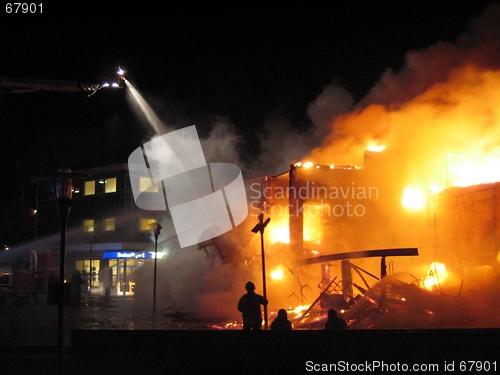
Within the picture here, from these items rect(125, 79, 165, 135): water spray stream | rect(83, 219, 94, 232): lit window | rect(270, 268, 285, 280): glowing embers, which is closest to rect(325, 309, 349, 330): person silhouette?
rect(270, 268, 285, 280): glowing embers

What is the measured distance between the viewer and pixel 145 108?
105ft

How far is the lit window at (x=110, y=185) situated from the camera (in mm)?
43375

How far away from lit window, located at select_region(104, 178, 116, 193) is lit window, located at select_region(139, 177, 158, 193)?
2.17 metres

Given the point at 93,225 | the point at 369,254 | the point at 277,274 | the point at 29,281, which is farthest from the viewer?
the point at 93,225

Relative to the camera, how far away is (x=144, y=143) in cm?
4241

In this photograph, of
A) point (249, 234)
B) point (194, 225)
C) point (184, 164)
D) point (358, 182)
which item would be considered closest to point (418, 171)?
point (358, 182)

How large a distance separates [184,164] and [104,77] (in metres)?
21.2

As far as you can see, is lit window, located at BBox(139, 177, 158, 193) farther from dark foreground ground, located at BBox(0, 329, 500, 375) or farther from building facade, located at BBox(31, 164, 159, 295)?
dark foreground ground, located at BBox(0, 329, 500, 375)

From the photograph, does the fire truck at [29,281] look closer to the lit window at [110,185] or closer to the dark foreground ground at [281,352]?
the lit window at [110,185]

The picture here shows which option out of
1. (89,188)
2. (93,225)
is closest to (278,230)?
(93,225)

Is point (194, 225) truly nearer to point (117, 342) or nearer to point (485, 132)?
point (485, 132)

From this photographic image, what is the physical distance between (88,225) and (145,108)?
617 inches

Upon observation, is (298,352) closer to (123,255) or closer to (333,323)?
(333,323)

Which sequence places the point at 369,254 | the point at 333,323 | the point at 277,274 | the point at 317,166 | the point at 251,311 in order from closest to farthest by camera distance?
the point at 333,323 → the point at 251,311 → the point at 369,254 → the point at 277,274 → the point at 317,166
